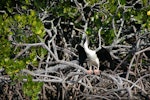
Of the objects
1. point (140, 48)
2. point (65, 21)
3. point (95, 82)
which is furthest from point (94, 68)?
point (65, 21)

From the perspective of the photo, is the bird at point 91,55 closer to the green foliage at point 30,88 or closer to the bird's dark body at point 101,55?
the bird's dark body at point 101,55

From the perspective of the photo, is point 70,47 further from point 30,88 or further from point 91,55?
point 30,88

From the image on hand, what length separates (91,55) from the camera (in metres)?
3.77

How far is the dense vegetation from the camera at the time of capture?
11.4 ft

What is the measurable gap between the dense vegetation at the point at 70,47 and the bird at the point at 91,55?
7 centimetres

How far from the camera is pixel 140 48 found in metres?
4.17

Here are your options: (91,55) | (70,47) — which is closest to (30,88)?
(91,55)

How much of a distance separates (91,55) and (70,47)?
84 cm

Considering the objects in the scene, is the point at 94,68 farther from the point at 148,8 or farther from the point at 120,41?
the point at 148,8

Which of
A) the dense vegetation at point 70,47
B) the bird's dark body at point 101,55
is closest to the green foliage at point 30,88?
the dense vegetation at point 70,47

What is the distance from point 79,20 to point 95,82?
2.19 feet

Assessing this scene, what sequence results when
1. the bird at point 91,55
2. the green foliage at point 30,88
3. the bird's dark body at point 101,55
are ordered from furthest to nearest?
the bird's dark body at point 101,55 → the bird at point 91,55 → the green foliage at point 30,88

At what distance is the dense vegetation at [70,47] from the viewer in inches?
137

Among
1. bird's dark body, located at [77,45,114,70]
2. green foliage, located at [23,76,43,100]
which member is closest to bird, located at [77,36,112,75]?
bird's dark body, located at [77,45,114,70]
